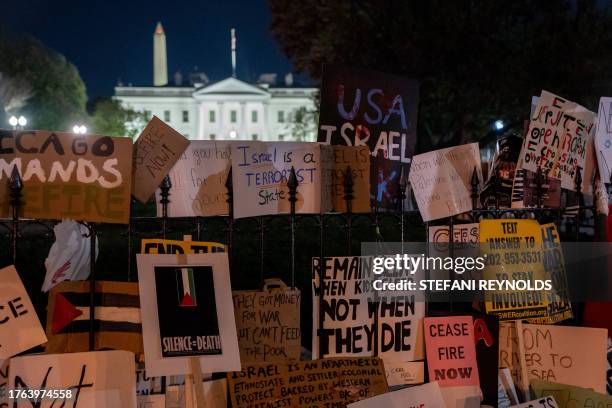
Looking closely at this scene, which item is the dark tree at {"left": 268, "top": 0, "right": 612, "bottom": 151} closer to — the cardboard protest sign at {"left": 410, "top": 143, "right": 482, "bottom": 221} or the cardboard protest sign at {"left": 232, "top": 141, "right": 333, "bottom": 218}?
the cardboard protest sign at {"left": 410, "top": 143, "right": 482, "bottom": 221}

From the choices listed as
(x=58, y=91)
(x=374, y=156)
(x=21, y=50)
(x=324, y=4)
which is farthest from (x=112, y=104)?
(x=374, y=156)

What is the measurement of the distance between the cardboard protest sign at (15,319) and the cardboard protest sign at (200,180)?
36.0 inches

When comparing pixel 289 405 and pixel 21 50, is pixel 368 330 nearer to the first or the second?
pixel 289 405

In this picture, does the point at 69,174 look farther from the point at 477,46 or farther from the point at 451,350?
the point at 477,46

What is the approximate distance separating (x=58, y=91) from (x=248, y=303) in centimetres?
5374

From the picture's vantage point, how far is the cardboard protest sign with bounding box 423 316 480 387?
14.1 ft

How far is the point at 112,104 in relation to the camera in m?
62.3

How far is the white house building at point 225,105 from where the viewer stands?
98000 millimetres

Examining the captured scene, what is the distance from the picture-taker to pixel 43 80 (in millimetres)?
51781

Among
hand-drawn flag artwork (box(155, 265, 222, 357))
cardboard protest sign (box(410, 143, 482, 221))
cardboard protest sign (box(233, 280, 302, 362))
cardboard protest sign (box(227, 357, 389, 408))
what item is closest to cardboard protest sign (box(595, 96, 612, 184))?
cardboard protest sign (box(410, 143, 482, 221))

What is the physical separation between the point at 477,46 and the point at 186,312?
16.7 metres

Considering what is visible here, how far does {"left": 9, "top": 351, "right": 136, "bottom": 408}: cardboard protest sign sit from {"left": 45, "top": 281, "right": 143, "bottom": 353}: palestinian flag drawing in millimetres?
116

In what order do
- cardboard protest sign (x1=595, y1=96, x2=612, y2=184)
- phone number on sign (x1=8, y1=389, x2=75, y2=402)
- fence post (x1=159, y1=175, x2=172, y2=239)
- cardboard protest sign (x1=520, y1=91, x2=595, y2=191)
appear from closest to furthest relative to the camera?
1. phone number on sign (x1=8, y1=389, x2=75, y2=402)
2. fence post (x1=159, y1=175, x2=172, y2=239)
3. cardboard protest sign (x1=520, y1=91, x2=595, y2=191)
4. cardboard protest sign (x1=595, y1=96, x2=612, y2=184)

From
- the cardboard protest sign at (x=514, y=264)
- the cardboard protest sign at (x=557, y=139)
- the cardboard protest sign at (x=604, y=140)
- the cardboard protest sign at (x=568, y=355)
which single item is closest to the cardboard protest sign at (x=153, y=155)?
the cardboard protest sign at (x=514, y=264)
